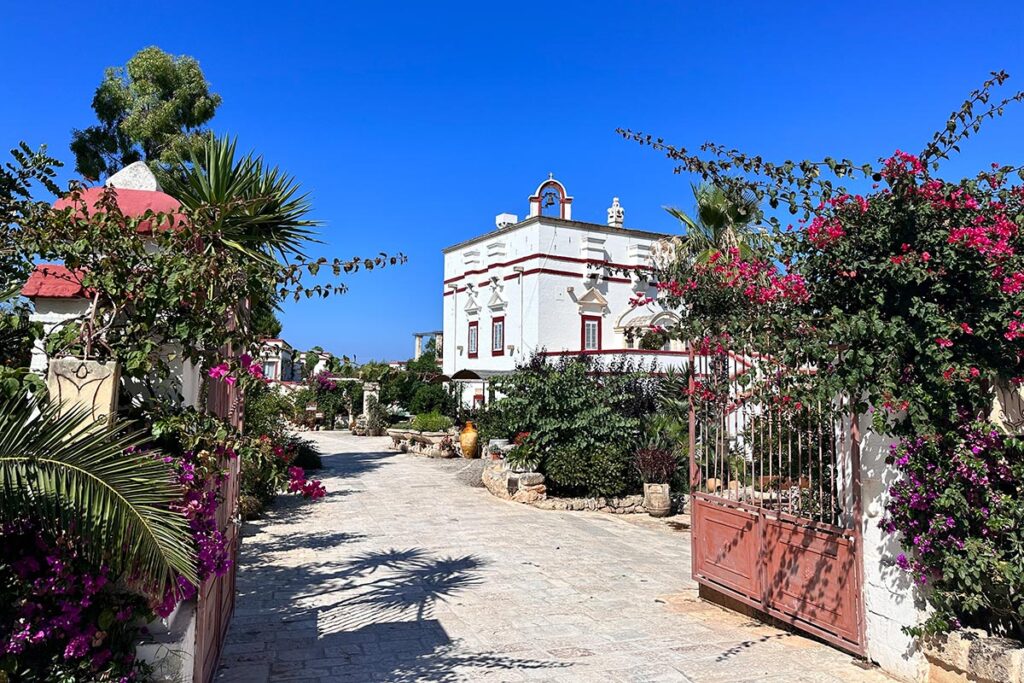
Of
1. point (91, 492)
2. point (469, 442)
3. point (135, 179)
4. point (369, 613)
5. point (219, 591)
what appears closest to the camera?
point (91, 492)

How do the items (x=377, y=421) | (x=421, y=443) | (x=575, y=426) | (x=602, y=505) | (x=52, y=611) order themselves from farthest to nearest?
(x=377, y=421) < (x=421, y=443) < (x=575, y=426) < (x=602, y=505) < (x=52, y=611)

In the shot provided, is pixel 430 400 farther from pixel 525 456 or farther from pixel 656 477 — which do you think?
pixel 656 477

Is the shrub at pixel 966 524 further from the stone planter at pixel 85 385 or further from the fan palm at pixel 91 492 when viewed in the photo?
the stone planter at pixel 85 385

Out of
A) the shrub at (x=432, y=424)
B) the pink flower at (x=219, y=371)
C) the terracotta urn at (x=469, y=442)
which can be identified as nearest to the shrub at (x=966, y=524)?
the pink flower at (x=219, y=371)

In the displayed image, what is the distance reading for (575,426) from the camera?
13797 mm

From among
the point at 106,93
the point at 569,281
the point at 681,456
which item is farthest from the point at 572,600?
the point at 569,281

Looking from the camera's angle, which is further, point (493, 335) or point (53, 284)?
point (493, 335)

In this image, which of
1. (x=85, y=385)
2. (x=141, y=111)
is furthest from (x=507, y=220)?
(x=85, y=385)

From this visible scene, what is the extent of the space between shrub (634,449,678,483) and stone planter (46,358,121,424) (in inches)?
452

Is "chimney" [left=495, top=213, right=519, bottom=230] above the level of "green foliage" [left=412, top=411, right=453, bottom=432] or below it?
above

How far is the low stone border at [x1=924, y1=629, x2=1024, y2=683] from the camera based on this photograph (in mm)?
4152

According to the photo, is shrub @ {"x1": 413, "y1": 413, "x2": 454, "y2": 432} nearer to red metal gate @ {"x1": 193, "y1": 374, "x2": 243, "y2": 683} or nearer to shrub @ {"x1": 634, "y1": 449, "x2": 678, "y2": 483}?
shrub @ {"x1": 634, "y1": 449, "x2": 678, "y2": 483}

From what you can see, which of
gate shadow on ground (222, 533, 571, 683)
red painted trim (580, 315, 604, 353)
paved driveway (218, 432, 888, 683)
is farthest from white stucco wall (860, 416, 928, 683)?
red painted trim (580, 315, 604, 353)

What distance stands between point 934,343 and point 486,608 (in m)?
4.77
